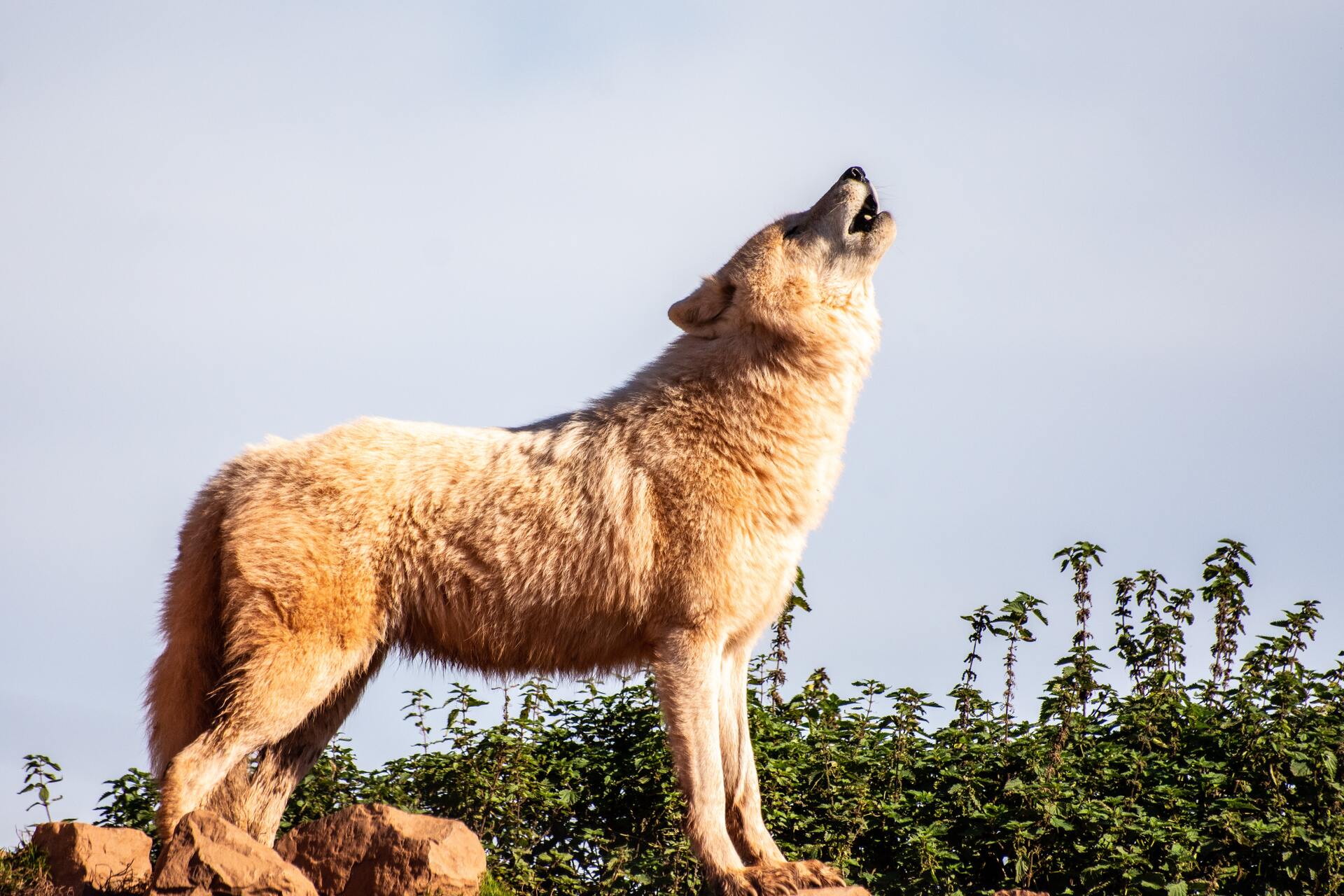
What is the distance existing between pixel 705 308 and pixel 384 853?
3.04m

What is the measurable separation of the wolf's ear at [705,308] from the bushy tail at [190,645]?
2467mm

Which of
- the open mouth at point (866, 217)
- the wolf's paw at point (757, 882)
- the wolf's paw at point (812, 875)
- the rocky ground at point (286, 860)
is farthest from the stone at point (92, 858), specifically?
the open mouth at point (866, 217)

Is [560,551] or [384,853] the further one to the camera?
[560,551]

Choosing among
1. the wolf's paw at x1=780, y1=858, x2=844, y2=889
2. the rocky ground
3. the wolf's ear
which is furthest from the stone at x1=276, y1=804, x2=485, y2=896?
the wolf's ear

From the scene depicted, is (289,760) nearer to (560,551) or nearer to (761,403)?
(560,551)

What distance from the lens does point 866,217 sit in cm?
702

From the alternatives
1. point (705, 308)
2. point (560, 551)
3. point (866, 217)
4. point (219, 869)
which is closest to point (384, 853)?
point (219, 869)

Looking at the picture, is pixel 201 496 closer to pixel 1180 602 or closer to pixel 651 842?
pixel 651 842

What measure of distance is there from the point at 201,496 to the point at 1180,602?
6.01m

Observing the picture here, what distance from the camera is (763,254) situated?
22.9 feet

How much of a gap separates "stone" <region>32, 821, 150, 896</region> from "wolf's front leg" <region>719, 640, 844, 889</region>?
265 cm

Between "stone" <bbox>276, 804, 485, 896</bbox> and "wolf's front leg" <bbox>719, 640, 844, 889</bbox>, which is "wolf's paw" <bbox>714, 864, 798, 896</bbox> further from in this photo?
"stone" <bbox>276, 804, 485, 896</bbox>

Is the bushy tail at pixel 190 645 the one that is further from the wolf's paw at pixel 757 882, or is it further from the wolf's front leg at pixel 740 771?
the wolf's paw at pixel 757 882

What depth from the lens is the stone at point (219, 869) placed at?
5.53 metres
